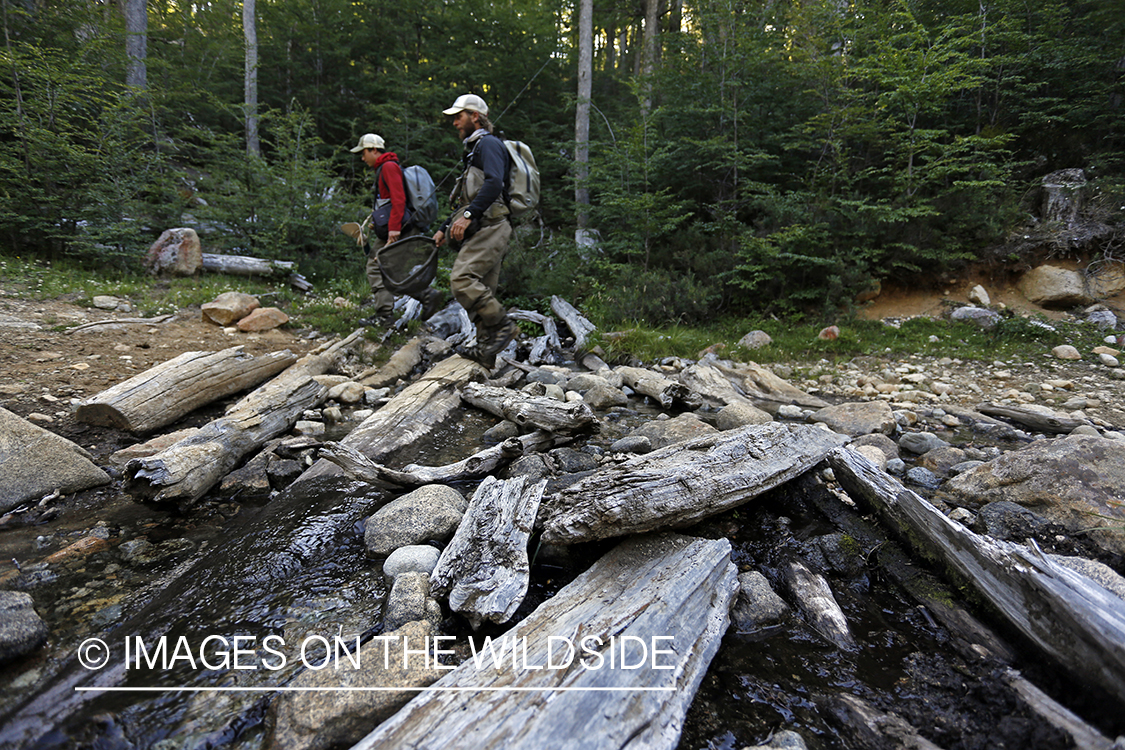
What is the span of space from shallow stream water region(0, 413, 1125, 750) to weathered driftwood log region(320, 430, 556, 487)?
1.05 feet

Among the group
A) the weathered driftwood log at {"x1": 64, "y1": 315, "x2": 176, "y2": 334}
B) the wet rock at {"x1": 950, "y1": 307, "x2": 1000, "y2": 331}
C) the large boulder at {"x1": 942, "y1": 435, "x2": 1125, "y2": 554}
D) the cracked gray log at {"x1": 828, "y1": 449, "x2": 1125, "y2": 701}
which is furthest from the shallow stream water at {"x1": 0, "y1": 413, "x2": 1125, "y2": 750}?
the wet rock at {"x1": 950, "y1": 307, "x2": 1000, "y2": 331}

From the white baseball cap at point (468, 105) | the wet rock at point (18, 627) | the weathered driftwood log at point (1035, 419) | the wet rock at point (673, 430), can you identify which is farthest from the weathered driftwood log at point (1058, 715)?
the white baseball cap at point (468, 105)

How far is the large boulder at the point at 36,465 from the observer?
3150 millimetres

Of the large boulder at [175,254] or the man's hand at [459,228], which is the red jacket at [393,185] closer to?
the man's hand at [459,228]

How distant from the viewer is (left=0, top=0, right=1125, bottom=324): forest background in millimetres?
8398

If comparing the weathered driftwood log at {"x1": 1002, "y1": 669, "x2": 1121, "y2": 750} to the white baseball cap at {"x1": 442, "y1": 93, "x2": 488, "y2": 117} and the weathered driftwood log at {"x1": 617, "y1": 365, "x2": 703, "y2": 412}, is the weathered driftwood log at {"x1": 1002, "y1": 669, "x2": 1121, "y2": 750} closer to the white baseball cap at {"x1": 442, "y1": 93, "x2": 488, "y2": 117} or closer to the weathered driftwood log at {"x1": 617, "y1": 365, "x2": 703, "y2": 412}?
the weathered driftwood log at {"x1": 617, "y1": 365, "x2": 703, "y2": 412}

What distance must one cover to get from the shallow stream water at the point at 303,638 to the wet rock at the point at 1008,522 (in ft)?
2.38

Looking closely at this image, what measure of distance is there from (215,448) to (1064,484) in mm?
5807

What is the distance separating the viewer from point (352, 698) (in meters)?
1.91

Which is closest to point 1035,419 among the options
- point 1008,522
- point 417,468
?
point 1008,522

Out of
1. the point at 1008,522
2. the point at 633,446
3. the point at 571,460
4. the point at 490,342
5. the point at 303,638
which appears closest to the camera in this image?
the point at 303,638

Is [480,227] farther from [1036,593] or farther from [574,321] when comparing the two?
[1036,593]

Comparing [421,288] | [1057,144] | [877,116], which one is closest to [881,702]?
[421,288]

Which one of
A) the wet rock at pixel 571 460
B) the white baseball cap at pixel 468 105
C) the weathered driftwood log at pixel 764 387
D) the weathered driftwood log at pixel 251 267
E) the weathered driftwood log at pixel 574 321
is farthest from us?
the weathered driftwood log at pixel 251 267
